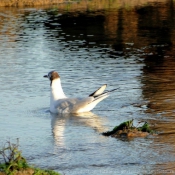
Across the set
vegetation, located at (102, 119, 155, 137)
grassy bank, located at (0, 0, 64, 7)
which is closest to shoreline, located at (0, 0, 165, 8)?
grassy bank, located at (0, 0, 64, 7)

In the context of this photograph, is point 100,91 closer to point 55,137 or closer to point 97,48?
point 55,137

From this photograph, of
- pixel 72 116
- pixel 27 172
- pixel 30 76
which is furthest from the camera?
pixel 30 76

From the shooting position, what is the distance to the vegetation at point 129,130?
1081 centimetres

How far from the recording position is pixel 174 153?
9711 mm

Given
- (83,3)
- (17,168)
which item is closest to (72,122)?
(17,168)

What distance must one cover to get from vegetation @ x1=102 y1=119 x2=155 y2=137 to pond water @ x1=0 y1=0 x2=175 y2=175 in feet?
0.59

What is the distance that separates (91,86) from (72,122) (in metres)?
3.32

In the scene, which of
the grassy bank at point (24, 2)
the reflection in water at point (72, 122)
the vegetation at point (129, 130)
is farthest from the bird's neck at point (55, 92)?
the grassy bank at point (24, 2)

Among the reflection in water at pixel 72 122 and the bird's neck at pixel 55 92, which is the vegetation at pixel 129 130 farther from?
the bird's neck at pixel 55 92

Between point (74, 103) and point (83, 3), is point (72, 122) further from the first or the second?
point (83, 3)

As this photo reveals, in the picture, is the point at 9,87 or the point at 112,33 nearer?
the point at 9,87

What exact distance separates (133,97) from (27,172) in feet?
20.3

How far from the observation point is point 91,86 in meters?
15.5

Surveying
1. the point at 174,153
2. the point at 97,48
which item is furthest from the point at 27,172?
the point at 97,48
